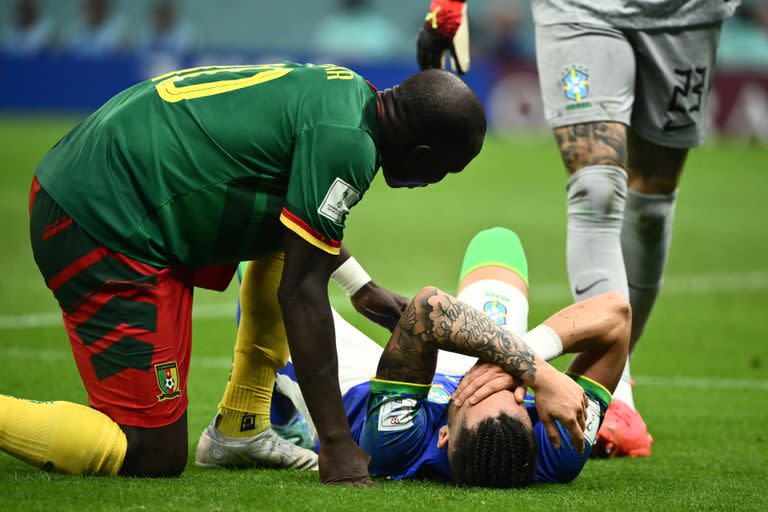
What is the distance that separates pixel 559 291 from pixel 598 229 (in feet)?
12.8

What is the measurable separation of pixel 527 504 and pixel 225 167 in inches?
55.8

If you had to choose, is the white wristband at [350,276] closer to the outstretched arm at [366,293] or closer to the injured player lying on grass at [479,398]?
the outstretched arm at [366,293]

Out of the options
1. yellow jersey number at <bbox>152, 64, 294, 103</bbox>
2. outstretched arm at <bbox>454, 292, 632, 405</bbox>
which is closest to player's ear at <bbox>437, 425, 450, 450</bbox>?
outstretched arm at <bbox>454, 292, 632, 405</bbox>

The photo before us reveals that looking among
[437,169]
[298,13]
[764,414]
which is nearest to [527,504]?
[437,169]

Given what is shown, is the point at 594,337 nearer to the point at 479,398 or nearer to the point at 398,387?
the point at 479,398

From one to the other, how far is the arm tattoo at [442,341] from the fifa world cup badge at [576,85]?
5.21 feet

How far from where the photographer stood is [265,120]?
3.89m

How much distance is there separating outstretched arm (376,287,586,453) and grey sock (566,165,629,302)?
3.78ft

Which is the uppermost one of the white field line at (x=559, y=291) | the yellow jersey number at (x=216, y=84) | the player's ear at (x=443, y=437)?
the yellow jersey number at (x=216, y=84)

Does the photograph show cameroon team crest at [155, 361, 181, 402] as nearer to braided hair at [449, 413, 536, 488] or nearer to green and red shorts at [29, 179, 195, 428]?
green and red shorts at [29, 179, 195, 428]

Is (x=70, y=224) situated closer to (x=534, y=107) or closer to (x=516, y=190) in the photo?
(x=516, y=190)

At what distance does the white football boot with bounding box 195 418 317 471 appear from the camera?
4395 mm

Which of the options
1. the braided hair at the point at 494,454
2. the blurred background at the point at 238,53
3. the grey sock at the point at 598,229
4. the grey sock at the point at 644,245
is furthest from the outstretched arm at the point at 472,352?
the blurred background at the point at 238,53

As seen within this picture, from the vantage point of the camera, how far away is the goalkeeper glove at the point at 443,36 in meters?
5.14
